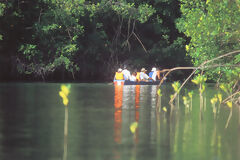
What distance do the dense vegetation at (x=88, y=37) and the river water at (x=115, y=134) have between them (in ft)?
41.9

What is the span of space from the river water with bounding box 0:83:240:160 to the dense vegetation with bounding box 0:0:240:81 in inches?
503

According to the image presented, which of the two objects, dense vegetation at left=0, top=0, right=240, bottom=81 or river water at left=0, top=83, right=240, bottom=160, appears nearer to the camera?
river water at left=0, top=83, right=240, bottom=160

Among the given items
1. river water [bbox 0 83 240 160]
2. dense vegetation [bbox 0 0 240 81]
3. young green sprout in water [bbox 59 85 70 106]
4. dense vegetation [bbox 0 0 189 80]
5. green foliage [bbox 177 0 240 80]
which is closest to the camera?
river water [bbox 0 83 240 160]

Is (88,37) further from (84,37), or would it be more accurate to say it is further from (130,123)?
(130,123)

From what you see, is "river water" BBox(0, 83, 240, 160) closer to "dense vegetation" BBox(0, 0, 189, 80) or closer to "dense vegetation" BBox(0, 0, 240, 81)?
"dense vegetation" BBox(0, 0, 240, 81)

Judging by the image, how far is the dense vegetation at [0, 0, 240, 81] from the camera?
3844cm

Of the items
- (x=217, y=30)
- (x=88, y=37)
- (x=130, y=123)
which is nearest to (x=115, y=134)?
(x=130, y=123)

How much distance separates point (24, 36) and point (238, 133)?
28.1m

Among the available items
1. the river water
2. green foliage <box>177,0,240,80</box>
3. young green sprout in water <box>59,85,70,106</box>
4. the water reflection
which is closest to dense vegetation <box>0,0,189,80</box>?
green foliage <box>177,0,240,80</box>

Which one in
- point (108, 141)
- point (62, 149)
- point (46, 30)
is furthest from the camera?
point (46, 30)

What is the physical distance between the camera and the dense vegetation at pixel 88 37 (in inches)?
1513

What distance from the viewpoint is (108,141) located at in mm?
12289

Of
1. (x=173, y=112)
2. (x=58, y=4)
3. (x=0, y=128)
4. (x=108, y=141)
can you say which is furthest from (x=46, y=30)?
(x=108, y=141)

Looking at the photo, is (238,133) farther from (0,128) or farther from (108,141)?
(0,128)
